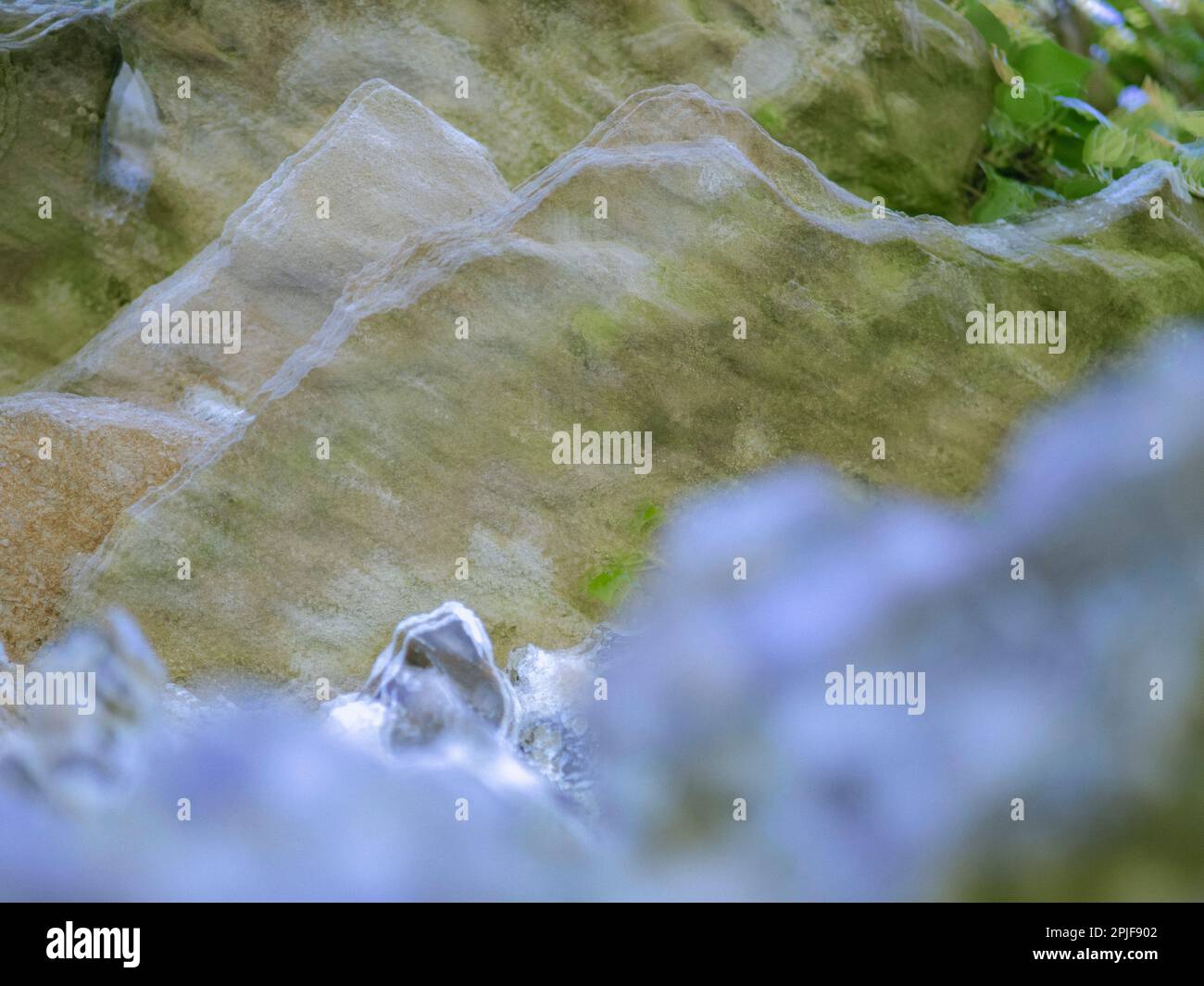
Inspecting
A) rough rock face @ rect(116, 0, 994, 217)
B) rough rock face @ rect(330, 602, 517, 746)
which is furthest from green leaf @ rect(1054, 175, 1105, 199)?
rough rock face @ rect(330, 602, 517, 746)

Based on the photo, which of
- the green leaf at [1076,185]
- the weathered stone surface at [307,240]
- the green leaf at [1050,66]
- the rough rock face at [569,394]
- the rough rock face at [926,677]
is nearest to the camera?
the rough rock face at [926,677]

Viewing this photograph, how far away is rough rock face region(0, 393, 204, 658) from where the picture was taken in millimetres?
3496

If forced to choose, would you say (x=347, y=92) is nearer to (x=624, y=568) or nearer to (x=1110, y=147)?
(x=624, y=568)

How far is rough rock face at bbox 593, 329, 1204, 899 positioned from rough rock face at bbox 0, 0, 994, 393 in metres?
1.88

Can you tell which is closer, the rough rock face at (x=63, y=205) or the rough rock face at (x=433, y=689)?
the rough rock face at (x=433, y=689)

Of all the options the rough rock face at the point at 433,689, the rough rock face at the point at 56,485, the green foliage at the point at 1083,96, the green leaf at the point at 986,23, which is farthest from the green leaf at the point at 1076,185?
the rough rock face at the point at 56,485

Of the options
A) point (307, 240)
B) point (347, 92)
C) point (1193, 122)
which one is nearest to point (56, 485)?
point (307, 240)

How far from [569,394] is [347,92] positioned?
2295mm

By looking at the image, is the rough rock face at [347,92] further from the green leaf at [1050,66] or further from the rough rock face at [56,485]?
the rough rock face at [56,485]

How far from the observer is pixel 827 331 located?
11.7 ft

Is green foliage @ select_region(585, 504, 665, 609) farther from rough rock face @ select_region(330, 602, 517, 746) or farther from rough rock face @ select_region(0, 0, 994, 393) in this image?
rough rock face @ select_region(0, 0, 994, 393)

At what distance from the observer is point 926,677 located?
129 inches

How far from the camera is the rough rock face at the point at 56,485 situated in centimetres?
350

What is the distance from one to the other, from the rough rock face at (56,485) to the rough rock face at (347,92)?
1.18 m
